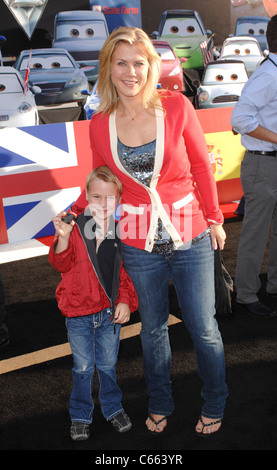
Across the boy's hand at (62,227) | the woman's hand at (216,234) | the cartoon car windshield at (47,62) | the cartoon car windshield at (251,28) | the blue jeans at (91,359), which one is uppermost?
the cartoon car windshield at (251,28)

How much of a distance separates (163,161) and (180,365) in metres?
1.68

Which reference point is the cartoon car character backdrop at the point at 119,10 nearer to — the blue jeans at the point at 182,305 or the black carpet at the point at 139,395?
the black carpet at the point at 139,395

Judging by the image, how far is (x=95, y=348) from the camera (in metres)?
2.67

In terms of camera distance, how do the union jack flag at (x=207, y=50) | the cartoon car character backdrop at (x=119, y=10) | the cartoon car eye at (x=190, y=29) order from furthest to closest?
the union jack flag at (x=207, y=50) → the cartoon car eye at (x=190, y=29) → the cartoon car character backdrop at (x=119, y=10)

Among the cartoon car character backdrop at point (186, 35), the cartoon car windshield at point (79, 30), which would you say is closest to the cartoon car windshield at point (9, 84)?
the cartoon car windshield at point (79, 30)

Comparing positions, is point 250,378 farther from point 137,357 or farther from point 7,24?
point 7,24

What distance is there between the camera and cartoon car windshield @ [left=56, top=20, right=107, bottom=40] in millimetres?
12867

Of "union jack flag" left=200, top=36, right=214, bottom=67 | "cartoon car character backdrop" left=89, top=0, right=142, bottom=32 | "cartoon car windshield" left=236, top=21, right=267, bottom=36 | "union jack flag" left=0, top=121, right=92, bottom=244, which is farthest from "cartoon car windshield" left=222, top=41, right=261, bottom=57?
"union jack flag" left=0, top=121, right=92, bottom=244

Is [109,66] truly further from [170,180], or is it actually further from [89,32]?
[89,32]

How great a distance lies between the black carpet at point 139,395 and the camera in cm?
257

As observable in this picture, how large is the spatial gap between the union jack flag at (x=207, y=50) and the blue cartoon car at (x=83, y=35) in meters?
3.22

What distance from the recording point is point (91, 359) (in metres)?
2.60

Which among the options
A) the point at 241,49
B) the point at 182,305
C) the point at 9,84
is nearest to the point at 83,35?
the point at 9,84
